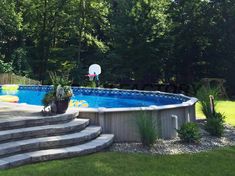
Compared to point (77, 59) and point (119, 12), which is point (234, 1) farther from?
point (77, 59)

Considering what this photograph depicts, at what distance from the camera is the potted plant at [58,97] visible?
7.11 metres

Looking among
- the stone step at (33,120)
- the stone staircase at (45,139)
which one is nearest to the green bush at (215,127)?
the stone staircase at (45,139)

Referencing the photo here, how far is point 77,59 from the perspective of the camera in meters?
24.6

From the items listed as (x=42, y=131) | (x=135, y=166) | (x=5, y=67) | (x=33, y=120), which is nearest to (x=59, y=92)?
(x=33, y=120)

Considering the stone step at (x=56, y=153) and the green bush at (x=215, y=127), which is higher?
the green bush at (x=215, y=127)

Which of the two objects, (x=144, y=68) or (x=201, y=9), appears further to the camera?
(x=201, y=9)

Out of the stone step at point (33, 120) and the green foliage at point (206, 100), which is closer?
the stone step at point (33, 120)

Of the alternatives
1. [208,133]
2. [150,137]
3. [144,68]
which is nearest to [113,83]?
[144,68]

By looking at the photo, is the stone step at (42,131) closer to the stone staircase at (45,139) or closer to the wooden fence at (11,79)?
the stone staircase at (45,139)

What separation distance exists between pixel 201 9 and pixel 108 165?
2085 centimetres

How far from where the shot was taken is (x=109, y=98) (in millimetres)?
14797

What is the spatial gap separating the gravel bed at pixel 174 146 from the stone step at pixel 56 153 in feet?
0.95

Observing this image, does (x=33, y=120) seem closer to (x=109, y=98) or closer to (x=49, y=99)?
(x=49, y=99)

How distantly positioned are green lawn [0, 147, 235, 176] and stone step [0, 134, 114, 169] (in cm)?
13
